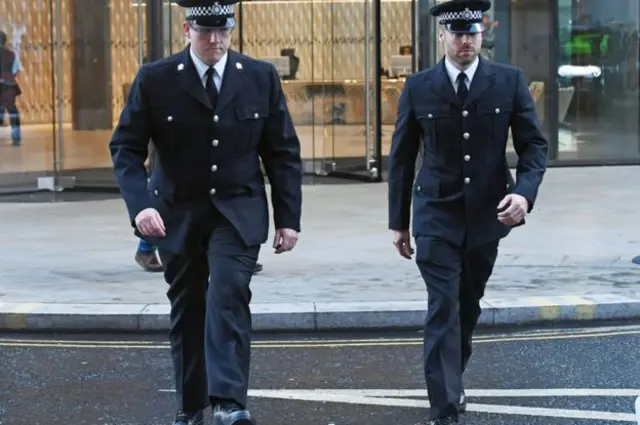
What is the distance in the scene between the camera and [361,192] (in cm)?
1512

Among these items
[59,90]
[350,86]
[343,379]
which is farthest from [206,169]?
[350,86]

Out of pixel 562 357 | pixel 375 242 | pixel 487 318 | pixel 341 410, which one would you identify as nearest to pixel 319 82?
pixel 375 242

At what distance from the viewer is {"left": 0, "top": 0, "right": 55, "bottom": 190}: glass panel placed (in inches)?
592

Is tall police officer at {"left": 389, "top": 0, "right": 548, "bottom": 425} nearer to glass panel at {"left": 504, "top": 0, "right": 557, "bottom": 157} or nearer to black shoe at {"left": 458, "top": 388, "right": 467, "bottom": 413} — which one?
black shoe at {"left": 458, "top": 388, "right": 467, "bottom": 413}

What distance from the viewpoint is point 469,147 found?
580cm

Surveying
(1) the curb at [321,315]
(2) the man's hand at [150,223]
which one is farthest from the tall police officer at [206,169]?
(1) the curb at [321,315]

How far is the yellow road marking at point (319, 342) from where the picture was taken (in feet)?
25.5

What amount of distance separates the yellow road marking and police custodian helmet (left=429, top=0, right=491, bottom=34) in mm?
2564

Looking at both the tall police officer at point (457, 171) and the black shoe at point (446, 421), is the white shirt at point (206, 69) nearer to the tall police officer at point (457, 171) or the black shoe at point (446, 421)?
the tall police officer at point (457, 171)

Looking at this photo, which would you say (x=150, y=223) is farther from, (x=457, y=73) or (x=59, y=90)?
(x=59, y=90)

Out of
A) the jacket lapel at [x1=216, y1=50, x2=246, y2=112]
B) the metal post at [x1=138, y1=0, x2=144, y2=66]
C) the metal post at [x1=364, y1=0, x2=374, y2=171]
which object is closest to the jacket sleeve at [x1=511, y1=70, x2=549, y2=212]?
the jacket lapel at [x1=216, y1=50, x2=246, y2=112]

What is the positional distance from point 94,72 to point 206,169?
10468 mm

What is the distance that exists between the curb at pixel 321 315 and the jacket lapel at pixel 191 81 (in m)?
3.02

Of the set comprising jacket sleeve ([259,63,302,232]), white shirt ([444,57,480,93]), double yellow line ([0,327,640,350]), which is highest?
white shirt ([444,57,480,93])
